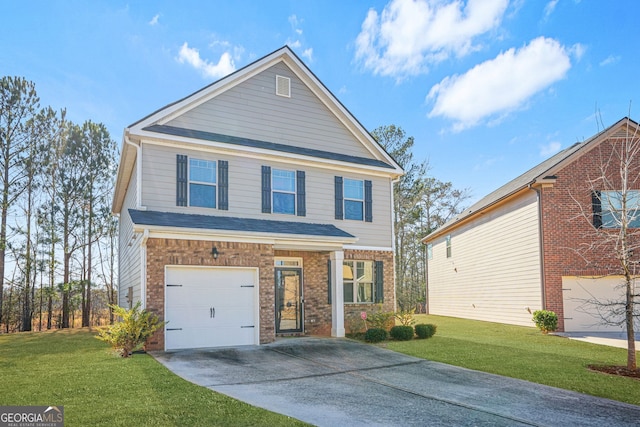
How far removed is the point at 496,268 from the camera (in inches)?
831

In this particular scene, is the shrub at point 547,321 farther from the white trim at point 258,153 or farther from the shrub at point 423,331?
the white trim at point 258,153

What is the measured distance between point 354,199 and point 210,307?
247 inches

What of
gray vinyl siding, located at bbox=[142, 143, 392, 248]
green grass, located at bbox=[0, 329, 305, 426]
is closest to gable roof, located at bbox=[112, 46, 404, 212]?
gray vinyl siding, located at bbox=[142, 143, 392, 248]

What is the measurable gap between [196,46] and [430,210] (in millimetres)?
26510

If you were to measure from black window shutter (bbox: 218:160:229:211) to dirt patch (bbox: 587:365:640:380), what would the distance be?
9815mm

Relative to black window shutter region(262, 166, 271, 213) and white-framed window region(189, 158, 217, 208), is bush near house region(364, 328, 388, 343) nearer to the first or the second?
black window shutter region(262, 166, 271, 213)

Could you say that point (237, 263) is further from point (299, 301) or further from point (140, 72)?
point (140, 72)

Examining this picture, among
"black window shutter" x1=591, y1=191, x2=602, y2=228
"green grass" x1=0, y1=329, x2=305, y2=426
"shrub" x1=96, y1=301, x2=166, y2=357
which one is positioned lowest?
"green grass" x1=0, y1=329, x2=305, y2=426

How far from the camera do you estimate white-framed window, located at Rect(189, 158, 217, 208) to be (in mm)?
13359

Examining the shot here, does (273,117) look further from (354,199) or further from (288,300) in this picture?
(288,300)

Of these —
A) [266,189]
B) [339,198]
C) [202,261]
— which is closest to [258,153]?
[266,189]

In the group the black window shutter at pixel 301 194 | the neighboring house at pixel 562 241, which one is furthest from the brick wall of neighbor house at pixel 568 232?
the black window shutter at pixel 301 194

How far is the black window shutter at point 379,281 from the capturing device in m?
15.9

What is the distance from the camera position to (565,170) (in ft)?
57.8
